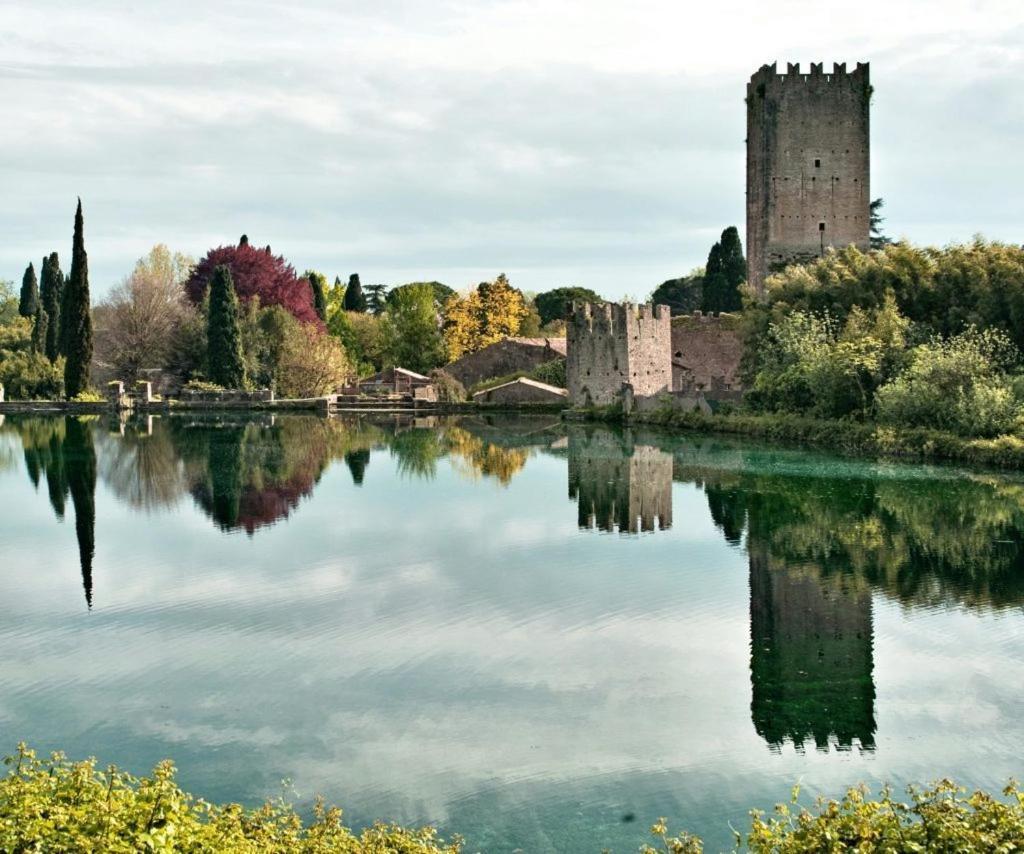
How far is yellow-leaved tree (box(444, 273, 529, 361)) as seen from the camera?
213 feet

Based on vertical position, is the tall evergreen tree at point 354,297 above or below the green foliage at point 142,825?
above

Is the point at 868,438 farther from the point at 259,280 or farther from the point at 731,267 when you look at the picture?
the point at 259,280

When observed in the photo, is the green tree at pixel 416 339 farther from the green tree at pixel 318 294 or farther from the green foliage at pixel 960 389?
the green foliage at pixel 960 389

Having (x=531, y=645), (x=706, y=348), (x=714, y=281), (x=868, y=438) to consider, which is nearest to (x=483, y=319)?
(x=714, y=281)

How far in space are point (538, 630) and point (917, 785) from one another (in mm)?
4536

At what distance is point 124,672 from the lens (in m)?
10.5

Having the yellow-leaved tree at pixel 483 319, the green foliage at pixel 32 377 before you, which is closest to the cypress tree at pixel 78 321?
the green foliage at pixel 32 377

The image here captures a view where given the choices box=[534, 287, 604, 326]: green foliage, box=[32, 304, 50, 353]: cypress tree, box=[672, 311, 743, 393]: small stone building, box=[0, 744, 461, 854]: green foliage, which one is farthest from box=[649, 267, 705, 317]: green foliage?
box=[0, 744, 461, 854]: green foliage

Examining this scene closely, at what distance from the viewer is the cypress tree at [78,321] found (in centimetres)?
5053

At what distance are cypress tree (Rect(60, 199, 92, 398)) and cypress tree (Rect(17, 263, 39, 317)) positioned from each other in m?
16.7

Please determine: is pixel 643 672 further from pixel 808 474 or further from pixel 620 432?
pixel 620 432

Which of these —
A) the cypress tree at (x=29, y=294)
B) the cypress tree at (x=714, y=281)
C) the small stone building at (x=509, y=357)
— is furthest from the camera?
the cypress tree at (x=29, y=294)

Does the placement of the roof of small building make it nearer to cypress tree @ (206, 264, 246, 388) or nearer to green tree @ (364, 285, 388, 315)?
cypress tree @ (206, 264, 246, 388)

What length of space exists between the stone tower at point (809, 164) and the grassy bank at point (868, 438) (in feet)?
35.8
